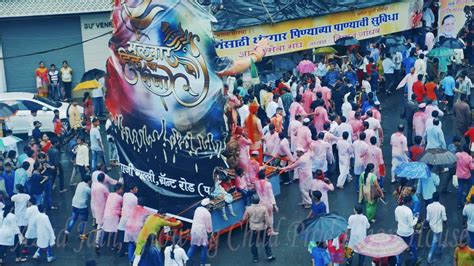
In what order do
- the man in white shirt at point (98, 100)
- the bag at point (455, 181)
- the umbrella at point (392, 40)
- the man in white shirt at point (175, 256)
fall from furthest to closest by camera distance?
the umbrella at point (392, 40), the man in white shirt at point (98, 100), the bag at point (455, 181), the man in white shirt at point (175, 256)

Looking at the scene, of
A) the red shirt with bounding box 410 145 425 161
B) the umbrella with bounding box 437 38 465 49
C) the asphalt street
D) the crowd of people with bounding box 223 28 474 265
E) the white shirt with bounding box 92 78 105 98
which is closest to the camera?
the crowd of people with bounding box 223 28 474 265

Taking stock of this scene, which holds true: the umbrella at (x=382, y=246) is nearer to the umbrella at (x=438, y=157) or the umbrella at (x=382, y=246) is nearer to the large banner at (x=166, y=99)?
the umbrella at (x=438, y=157)

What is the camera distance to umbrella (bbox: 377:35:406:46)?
91.0 ft

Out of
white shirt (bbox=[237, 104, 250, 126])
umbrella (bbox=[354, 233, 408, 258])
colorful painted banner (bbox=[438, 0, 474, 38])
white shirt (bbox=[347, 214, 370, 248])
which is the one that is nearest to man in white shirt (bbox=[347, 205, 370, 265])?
white shirt (bbox=[347, 214, 370, 248])

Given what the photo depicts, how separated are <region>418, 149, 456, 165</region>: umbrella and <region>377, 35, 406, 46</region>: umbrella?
9.95 m

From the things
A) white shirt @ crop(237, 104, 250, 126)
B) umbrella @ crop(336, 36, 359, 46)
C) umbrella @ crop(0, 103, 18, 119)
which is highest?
umbrella @ crop(336, 36, 359, 46)

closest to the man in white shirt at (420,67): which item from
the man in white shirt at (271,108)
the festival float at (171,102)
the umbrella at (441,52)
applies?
the umbrella at (441,52)

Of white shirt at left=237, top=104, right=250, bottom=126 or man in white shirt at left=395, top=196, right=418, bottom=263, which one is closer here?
man in white shirt at left=395, top=196, right=418, bottom=263

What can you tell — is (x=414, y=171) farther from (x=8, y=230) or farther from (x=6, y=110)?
(x=6, y=110)

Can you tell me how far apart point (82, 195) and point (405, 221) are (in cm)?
632

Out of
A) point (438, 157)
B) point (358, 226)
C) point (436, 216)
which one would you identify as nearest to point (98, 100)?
point (438, 157)

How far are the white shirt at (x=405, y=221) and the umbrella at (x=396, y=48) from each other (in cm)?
1084

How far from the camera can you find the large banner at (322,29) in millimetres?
26766

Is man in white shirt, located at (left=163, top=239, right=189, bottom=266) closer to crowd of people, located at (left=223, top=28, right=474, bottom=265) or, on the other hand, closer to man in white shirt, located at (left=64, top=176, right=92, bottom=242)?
crowd of people, located at (left=223, top=28, right=474, bottom=265)
